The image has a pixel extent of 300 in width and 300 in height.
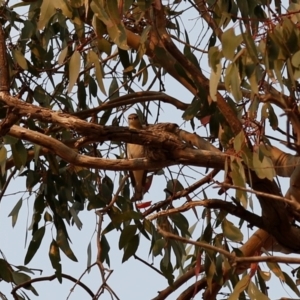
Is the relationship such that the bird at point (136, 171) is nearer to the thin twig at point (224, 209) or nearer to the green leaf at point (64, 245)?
the green leaf at point (64, 245)

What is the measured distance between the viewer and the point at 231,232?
2.62 metres

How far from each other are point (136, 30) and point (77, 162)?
24.2 inches

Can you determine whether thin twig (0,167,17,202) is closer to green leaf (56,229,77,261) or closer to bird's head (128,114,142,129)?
green leaf (56,229,77,261)

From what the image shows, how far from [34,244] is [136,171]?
1.43ft

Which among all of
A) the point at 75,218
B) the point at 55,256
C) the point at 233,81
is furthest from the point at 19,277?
the point at 233,81

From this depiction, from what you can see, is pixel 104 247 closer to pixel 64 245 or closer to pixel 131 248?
pixel 64 245

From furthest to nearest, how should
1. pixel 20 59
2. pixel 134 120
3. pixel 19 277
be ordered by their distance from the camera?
1. pixel 134 120
2. pixel 19 277
3. pixel 20 59

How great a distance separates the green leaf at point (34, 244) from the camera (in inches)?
122

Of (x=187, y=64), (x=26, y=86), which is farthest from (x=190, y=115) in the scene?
(x=26, y=86)

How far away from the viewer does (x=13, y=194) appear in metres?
3.34

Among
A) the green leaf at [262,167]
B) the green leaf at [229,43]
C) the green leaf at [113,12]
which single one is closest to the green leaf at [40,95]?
the green leaf at [113,12]

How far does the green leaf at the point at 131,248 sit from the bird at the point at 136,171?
0.62 meters

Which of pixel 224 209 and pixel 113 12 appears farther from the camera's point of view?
pixel 224 209

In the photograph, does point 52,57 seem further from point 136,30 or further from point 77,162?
point 77,162
